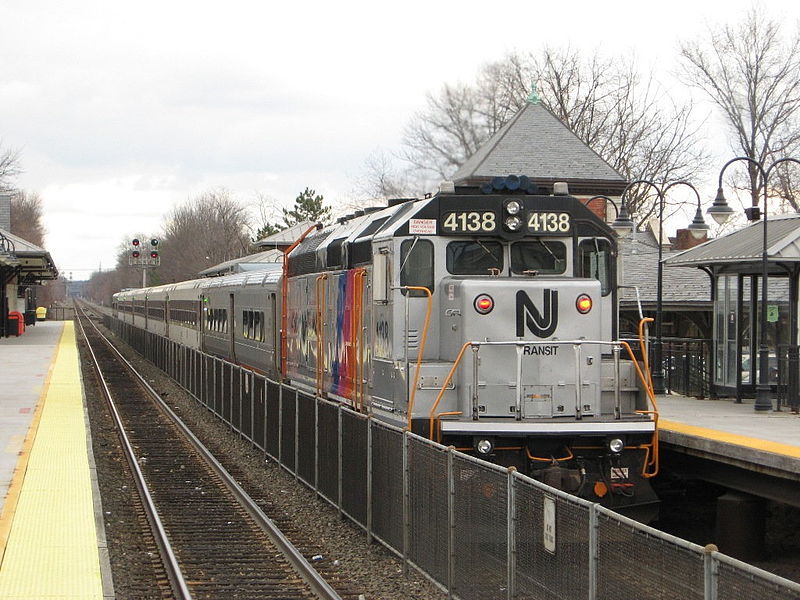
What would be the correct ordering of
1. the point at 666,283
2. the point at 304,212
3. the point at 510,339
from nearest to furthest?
the point at 510,339 → the point at 666,283 → the point at 304,212

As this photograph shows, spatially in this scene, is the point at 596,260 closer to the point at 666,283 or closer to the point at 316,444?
the point at 316,444

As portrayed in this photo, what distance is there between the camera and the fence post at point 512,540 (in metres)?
8.53

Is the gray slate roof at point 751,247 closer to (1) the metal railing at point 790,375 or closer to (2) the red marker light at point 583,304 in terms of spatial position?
(1) the metal railing at point 790,375

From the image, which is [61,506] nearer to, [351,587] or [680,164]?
[351,587]

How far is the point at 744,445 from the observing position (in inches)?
494

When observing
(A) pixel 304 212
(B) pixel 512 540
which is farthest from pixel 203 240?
(B) pixel 512 540

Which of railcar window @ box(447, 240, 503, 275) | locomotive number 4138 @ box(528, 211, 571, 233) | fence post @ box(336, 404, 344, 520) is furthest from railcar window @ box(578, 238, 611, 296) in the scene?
fence post @ box(336, 404, 344, 520)

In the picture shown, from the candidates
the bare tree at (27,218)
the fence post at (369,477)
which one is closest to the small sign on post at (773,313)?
the fence post at (369,477)

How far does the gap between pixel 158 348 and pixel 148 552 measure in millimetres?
30576

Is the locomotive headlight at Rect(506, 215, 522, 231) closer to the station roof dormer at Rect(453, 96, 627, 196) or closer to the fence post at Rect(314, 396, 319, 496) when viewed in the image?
the fence post at Rect(314, 396, 319, 496)

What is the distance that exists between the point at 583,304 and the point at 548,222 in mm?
1054

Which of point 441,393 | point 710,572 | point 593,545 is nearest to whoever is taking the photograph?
point 710,572

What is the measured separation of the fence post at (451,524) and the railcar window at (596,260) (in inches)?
162

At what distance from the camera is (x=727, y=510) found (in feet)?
43.8
